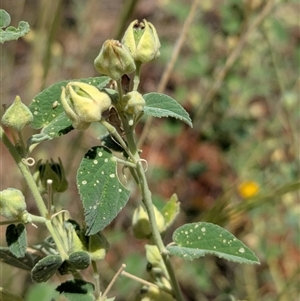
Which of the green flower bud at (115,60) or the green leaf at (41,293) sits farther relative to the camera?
the green leaf at (41,293)

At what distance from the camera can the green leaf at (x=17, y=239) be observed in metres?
0.74

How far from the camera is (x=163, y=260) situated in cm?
81

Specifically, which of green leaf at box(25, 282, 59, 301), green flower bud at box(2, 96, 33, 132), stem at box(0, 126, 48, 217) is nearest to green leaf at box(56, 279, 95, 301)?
stem at box(0, 126, 48, 217)

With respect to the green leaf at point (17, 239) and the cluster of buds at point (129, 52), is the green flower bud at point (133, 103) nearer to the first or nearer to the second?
the cluster of buds at point (129, 52)

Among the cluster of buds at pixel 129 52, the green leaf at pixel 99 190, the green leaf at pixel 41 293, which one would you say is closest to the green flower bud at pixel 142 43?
the cluster of buds at pixel 129 52

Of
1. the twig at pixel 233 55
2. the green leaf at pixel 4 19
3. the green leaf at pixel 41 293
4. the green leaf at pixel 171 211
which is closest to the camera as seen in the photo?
the green leaf at pixel 4 19

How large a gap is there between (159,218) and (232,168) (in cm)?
168

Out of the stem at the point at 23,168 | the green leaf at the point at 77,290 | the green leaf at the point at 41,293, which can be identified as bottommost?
the green leaf at the point at 41,293

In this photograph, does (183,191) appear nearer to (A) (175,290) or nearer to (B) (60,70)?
(B) (60,70)

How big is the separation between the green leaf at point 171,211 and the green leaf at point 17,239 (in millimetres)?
251

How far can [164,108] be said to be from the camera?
74cm

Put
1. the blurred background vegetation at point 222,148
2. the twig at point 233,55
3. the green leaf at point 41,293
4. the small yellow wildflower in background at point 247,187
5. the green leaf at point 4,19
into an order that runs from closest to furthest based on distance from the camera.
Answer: the green leaf at point 4,19, the green leaf at point 41,293, the twig at point 233,55, the blurred background vegetation at point 222,148, the small yellow wildflower in background at point 247,187

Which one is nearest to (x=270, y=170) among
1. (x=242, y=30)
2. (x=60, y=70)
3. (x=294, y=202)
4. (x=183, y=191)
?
(x=294, y=202)

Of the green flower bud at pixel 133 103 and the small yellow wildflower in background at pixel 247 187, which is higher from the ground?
the green flower bud at pixel 133 103
